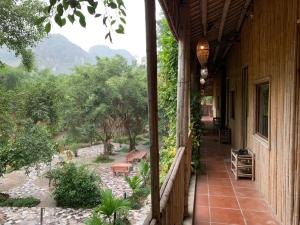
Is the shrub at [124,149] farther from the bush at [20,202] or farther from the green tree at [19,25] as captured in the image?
the green tree at [19,25]

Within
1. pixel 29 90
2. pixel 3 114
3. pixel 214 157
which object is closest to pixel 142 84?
pixel 29 90

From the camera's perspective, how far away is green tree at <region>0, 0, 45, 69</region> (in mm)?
9906

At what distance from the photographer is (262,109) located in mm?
5441

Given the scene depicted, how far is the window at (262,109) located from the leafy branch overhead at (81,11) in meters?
4.27

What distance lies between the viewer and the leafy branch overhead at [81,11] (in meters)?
1.08

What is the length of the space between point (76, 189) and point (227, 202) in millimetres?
9112

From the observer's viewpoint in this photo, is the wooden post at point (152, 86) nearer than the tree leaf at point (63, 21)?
No

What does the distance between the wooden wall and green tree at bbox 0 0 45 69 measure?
24.7 ft

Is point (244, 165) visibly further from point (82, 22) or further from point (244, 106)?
point (82, 22)

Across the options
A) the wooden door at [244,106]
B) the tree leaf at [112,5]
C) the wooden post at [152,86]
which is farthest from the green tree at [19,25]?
the tree leaf at [112,5]

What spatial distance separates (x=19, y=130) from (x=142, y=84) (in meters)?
9.74

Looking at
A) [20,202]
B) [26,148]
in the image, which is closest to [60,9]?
[26,148]

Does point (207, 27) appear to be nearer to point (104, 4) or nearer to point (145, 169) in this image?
point (104, 4)

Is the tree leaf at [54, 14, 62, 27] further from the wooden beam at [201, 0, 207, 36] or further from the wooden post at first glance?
the wooden beam at [201, 0, 207, 36]
